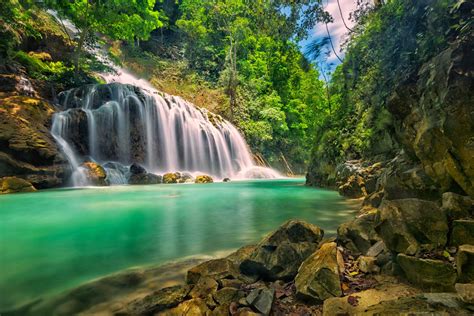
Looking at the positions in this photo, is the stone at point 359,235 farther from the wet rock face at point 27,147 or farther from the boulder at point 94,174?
the boulder at point 94,174

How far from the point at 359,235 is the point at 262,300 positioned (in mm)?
1576

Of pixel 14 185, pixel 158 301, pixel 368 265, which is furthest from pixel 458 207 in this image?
pixel 14 185

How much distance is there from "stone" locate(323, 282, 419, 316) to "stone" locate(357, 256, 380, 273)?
1.07 feet

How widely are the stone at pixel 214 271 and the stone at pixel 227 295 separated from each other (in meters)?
0.36

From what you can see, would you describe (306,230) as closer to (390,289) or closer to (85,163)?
(390,289)

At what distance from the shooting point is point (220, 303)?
2291 mm

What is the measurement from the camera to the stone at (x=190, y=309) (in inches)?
88.6

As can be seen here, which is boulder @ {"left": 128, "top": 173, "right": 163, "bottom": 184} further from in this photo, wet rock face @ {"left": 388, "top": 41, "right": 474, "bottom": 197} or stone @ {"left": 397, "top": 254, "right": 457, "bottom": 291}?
stone @ {"left": 397, "top": 254, "right": 457, "bottom": 291}

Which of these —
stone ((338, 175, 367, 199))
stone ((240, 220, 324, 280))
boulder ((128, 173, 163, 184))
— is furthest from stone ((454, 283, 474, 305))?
A: boulder ((128, 173, 163, 184))

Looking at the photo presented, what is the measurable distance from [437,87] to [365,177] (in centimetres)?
566

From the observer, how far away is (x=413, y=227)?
242cm

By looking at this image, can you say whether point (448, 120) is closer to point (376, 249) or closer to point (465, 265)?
point (376, 249)

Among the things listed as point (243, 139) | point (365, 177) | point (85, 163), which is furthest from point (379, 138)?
point (243, 139)

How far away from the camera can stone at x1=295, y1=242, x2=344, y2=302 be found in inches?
86.5
